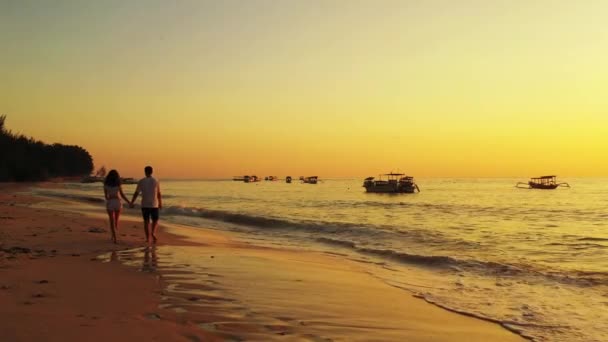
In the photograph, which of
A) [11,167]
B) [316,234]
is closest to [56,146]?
[11,167]

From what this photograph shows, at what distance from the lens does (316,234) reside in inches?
888

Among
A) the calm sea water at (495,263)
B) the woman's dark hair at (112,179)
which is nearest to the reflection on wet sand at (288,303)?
the calm sea water at (495,263)

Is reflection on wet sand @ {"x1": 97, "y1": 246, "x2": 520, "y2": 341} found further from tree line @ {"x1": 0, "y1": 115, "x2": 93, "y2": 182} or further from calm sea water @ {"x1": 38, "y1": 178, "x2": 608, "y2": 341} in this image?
tree line @ {"x1": 0, "y1": 115, "x2": 93, "y2": 182}

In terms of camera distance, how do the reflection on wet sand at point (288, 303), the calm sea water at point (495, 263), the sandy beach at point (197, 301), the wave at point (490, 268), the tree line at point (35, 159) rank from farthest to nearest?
the tree line at point (35, 159), the wave at point (490, 268), the calm sea water at point (495, 263), the reflection on wet sand at point (288, 303), the sandy beach at point (197, 301)

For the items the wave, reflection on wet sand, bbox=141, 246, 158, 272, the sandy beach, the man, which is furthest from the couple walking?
the wave

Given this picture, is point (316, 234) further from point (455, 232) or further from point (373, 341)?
point (373, 341)

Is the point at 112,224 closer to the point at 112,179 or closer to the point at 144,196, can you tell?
the point at 144,196

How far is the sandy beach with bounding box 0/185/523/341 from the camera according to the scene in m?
5.44

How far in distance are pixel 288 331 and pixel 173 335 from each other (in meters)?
1.37

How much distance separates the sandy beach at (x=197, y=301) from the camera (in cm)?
544

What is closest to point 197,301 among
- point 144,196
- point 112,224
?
point 144,196

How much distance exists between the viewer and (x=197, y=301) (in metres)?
6.93

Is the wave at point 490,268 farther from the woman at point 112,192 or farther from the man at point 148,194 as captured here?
the woman at point 112,192

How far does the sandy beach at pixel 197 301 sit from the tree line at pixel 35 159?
8140 centimetres
